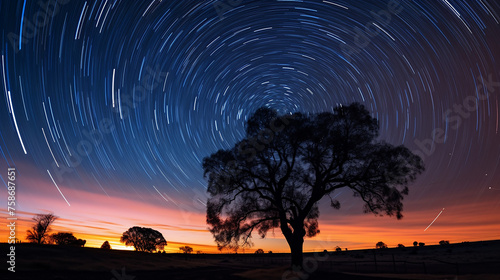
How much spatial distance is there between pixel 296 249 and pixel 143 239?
86.8 m

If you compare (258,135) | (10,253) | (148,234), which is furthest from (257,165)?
(148,234)

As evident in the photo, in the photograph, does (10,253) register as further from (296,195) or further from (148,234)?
(148,234)

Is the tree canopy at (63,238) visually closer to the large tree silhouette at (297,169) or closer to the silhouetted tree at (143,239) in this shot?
the silhouetted tree at (143,239)

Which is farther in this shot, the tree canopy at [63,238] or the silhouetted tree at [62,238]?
the tree canopy at [63,238]

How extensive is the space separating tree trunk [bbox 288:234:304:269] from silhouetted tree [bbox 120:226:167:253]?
8537 cm

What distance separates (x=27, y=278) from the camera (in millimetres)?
16828

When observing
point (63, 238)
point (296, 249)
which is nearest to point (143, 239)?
point (63, 238)

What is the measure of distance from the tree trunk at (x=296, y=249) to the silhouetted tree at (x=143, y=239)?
280ft

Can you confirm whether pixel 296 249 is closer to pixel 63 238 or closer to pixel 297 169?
pixel 297 169

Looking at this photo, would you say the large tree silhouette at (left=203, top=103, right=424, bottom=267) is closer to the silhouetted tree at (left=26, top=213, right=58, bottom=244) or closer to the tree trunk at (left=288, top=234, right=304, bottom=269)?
the tree trunk at (left=288, top=234, right=304, bottom=269)

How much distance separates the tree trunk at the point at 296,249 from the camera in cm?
2467

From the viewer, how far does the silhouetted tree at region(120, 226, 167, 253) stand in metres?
96.4

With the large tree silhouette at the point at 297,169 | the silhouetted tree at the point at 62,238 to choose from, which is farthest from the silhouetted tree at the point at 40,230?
the large tree silhouette at the point at 297,169

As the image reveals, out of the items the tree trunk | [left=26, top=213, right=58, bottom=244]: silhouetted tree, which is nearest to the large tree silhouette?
the tree trunk
